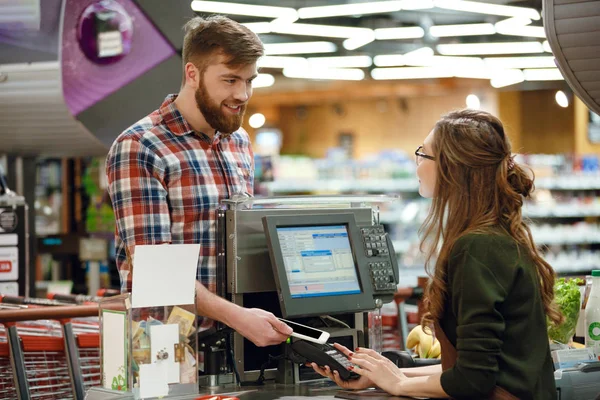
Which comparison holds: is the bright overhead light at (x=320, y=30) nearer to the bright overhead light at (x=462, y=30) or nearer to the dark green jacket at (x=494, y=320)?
the bright overhead light at (x=462, y=30)

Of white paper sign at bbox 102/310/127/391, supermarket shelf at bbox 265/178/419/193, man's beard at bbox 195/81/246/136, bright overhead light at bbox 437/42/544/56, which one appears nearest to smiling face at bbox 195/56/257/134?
man's beard at bbox 195/81/246/136

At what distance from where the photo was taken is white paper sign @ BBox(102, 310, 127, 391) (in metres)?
2.09

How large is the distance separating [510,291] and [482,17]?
797 cm

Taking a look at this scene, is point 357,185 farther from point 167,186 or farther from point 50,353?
point 167,186

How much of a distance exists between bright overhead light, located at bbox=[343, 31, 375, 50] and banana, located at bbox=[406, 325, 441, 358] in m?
6.44

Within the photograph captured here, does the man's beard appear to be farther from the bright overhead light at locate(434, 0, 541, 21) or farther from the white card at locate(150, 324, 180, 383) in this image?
the bright overhead light at locate(434, 0, 541, 21)

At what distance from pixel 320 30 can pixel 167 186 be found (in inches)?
256

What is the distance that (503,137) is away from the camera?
210 cm

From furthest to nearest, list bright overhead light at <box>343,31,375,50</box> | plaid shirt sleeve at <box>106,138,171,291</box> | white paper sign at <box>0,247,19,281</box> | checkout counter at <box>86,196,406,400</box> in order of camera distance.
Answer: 1. bright overhead light at <box>343,31,375,50</box>
2. white paper sign at <box>0,247,19,281</box>
3. plaid shirt sleeve at <box>106,138,171,291</box>
4. checkout counter at <box>86,196,406,400</box>

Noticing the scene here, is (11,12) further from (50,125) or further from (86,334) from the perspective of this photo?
(86,334)

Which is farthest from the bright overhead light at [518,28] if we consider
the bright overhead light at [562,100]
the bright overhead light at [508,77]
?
the bright overhead light at [562,100]

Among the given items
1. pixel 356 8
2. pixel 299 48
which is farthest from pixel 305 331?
pixel 299 48

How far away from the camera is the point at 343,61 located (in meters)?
9.87

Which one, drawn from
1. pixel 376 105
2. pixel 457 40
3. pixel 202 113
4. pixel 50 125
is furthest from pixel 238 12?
pixel 376 105
